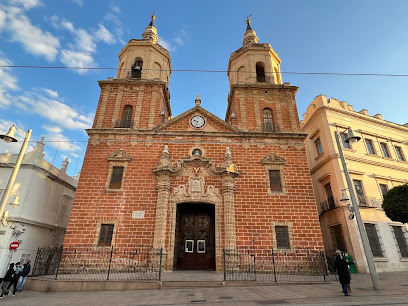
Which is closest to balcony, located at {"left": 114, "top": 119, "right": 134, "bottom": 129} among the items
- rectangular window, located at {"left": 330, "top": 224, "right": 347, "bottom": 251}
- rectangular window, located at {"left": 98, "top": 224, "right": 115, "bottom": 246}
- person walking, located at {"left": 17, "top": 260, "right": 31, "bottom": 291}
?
rectangular window, located at {"left": 98, "top": 224, "right": 115, "bottom": 246}

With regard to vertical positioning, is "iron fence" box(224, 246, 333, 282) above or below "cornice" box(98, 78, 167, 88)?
below

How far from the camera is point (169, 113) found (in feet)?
73.9

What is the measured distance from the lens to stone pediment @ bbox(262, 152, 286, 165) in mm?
15336

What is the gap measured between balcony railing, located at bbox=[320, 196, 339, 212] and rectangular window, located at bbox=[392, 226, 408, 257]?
4.41 metres

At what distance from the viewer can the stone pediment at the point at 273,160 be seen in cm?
1534

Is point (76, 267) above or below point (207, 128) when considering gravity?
below

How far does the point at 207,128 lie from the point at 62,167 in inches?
498

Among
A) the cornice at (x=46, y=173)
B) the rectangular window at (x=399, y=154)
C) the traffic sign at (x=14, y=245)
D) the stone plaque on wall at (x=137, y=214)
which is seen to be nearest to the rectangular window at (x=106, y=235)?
the stone plaque on wall at (x=137, y=214)

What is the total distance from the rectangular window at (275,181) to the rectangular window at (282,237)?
2.37m

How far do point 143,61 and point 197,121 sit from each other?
7.24 m

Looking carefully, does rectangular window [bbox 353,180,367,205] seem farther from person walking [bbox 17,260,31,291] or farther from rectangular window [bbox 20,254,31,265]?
rectangular window [bbox 20,254,31,265]

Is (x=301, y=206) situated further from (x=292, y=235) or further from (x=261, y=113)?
(x=261, y=113)

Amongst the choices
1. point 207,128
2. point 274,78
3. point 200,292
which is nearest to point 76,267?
point 200,292

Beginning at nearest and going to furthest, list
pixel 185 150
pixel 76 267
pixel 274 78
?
1. pixel 76 267
2. pixel 185 150
3. pixel 274 78
